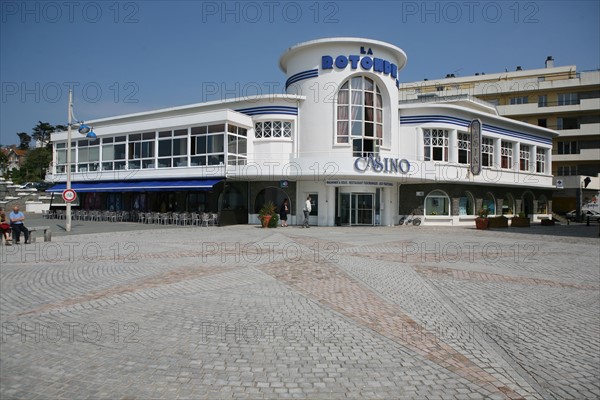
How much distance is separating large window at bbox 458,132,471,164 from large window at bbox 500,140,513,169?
5042mm

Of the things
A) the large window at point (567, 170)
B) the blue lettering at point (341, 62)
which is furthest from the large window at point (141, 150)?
the large window at point (567, 170)

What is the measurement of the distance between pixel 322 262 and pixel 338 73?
19179 millimetres

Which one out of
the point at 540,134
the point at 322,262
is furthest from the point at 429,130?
the point at 322,262

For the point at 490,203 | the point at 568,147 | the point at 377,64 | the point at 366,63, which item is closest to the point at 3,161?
the point at 366,63

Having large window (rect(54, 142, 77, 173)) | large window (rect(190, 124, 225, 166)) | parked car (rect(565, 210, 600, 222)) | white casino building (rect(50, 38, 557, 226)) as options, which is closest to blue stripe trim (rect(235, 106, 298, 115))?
white casino building (rect(50, 38, 557, 226))

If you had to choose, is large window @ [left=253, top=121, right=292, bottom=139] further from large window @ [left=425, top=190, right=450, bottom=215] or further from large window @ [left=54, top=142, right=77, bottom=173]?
large window @ [left=54, top=142, right=77, bottom=173]

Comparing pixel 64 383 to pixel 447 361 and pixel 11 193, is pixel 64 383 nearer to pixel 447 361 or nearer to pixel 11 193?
pixel 447 361

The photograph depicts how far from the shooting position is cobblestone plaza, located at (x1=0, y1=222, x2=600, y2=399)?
13.8ft

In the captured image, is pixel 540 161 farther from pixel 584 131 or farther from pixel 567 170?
pixel 567 170

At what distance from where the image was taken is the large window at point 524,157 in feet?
120

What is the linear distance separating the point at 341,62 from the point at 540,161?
2303 cm

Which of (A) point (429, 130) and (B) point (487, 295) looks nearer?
(B) point (487, 295)

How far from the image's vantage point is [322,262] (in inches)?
450

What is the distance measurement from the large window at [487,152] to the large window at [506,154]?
1.22 metres
